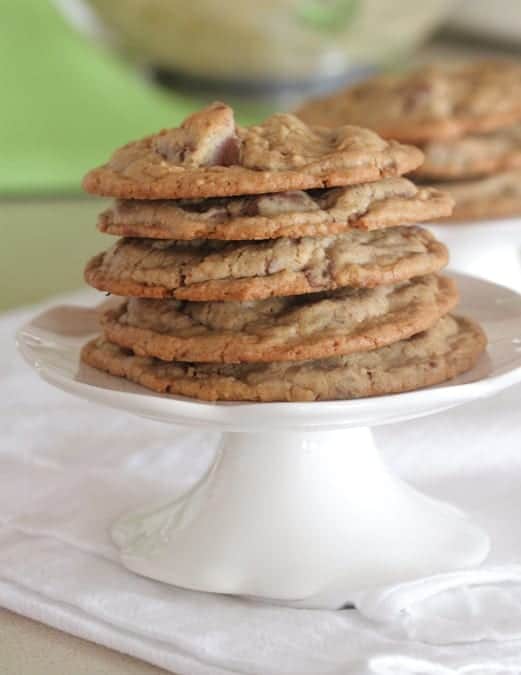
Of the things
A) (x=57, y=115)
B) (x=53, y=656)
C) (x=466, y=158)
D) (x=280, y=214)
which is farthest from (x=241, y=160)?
(x=57, y=115)

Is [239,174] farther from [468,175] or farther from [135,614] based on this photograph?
[468,175]

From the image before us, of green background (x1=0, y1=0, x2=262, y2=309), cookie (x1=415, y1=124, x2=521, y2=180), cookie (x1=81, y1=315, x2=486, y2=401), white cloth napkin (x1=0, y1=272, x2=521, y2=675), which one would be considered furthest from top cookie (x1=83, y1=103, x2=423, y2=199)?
green background (x1=0, y1=0, x2=262, y2=309)

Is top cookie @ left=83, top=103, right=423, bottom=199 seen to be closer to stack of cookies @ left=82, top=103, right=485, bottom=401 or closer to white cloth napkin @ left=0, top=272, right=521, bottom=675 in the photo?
stack of cookies @ left=82, top=103, right=485, bottom=401

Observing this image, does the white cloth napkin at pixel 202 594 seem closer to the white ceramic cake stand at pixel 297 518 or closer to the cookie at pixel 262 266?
the white ceramic cake stand at pixel 297 518

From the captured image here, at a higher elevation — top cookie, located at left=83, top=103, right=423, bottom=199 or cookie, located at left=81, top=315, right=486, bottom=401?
top cookie, located at left=83, top=103, right=423, bottom=199


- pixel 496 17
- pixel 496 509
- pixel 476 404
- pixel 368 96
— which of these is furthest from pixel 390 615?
pixel 496 17

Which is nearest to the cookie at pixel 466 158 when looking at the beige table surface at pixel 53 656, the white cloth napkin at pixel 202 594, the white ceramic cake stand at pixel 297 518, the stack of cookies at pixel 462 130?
the stack of cookies at pixel 462 130

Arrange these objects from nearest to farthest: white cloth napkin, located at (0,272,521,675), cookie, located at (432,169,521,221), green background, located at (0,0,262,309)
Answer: white cloth napkin, located at (0,272,521,675) → cookie, located at (432,169,521,221) → green background, located at (0,0,262,309)
